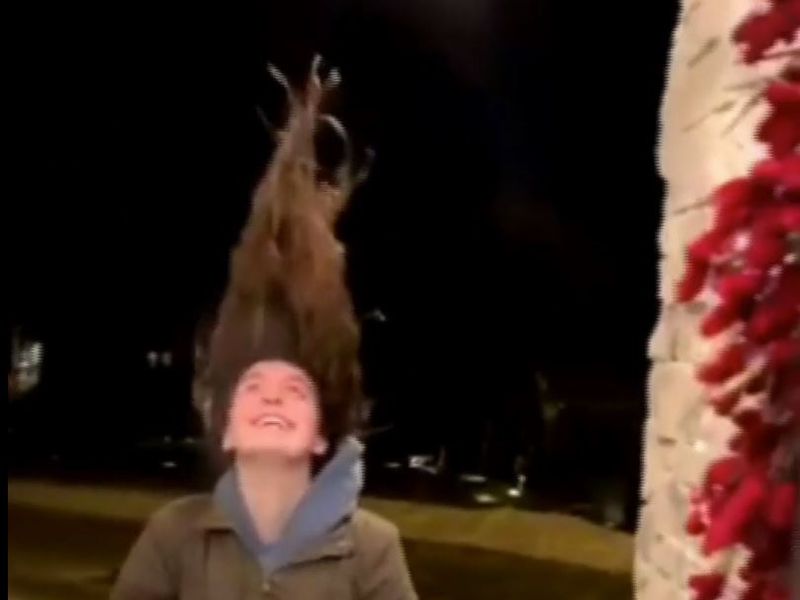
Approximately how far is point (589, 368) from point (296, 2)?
0.86 meters

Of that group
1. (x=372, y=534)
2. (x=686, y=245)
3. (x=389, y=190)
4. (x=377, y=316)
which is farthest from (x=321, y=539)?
(x=389, y=190)

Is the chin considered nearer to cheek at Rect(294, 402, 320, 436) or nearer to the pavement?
cheek at Rect(294, 402, 320, 436)

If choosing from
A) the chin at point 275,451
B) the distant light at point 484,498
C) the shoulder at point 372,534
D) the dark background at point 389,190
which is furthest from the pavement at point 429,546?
the chin at point 275,451

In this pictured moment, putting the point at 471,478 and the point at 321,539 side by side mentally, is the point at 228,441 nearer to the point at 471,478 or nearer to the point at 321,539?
the point at 321,539

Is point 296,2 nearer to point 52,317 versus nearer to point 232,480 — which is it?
point 52,317

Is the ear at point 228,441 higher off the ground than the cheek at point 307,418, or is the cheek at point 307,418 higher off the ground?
the cheek at point 307,418

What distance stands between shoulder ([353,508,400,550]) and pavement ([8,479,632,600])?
2.73ft

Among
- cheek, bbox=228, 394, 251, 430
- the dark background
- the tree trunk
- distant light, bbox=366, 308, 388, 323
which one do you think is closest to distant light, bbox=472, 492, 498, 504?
the dark background

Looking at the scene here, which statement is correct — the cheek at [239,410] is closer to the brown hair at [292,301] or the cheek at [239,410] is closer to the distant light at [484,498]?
the brown hair at [292,301]

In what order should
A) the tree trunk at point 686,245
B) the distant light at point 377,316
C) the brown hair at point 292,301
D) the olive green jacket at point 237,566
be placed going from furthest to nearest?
the distant light at point 377,316, the brown hair at point 292,301, the olive green jacket at point 237,566, the tree trunk at point 686,245

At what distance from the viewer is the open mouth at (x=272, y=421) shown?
5.38 ft

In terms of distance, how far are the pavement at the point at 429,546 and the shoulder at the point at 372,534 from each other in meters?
0.83

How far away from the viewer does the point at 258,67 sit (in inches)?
102

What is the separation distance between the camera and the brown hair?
1730 mm
